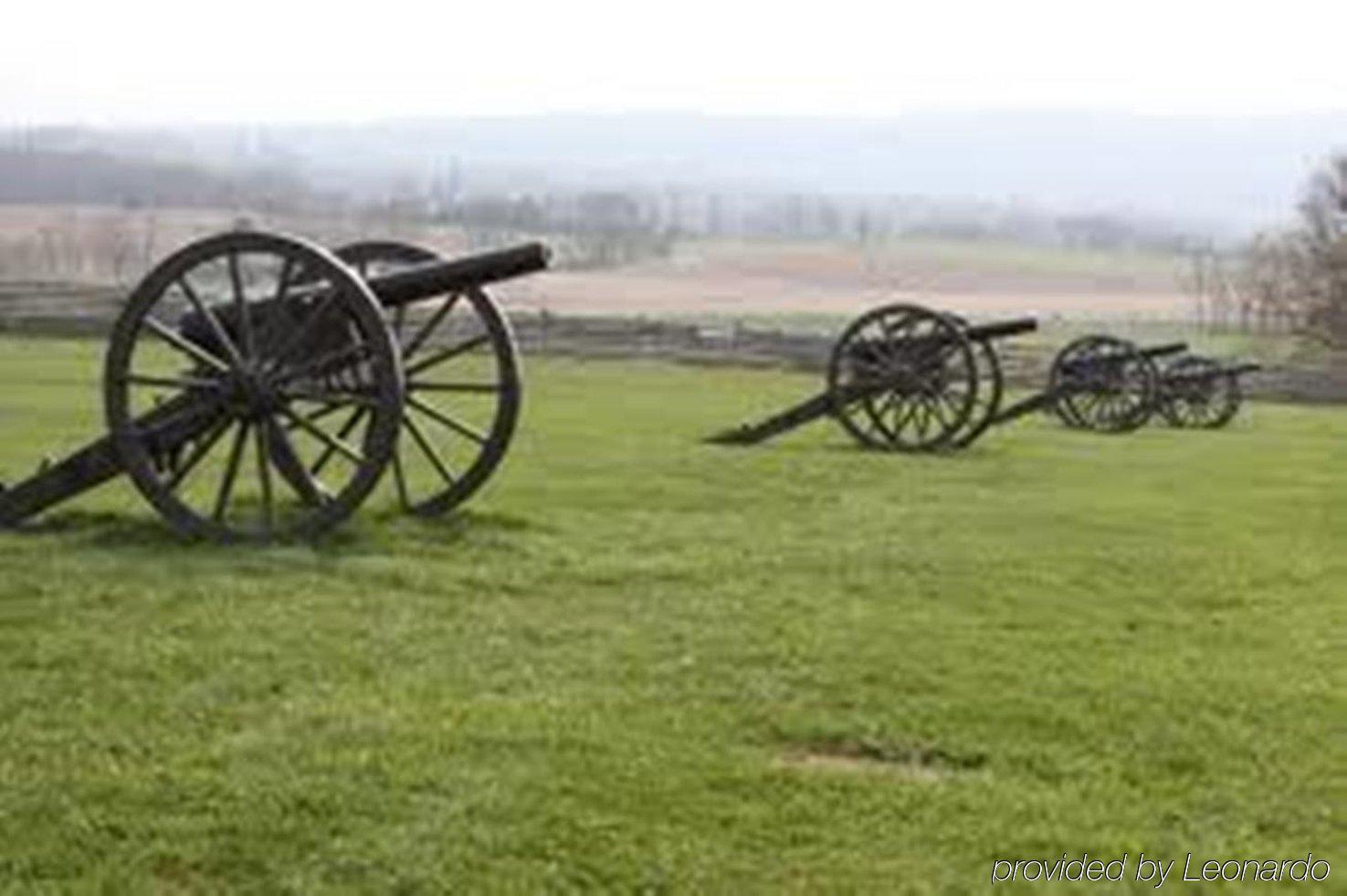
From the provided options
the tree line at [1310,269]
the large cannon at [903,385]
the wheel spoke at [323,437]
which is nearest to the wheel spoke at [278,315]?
the wheel spoke at [323,437]

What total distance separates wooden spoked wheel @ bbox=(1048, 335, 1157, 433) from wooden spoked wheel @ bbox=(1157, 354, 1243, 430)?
0.65 m

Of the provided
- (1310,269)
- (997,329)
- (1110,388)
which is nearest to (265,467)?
(997,329)

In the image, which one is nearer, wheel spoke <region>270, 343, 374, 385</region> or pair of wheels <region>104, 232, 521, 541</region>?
pair of wheels <region>104, 232, 521, 541</region>

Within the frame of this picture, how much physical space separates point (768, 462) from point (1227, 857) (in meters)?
13.7

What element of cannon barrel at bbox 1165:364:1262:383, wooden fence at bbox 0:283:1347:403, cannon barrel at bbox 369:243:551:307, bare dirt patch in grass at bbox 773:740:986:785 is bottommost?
wooden fence at bbox 0:283:1347:403

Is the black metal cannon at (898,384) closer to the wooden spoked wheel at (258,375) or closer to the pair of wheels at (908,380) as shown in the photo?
the pair of wheels at (908,380)

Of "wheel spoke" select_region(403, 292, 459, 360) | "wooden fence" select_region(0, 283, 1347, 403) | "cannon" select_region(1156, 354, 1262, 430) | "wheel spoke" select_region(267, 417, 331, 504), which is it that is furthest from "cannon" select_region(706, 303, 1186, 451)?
"wooden fence" select_region(0, 283, 1347, 403)

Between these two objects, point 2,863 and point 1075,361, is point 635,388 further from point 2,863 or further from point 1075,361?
point 2,863

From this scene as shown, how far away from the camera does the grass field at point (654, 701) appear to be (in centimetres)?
651

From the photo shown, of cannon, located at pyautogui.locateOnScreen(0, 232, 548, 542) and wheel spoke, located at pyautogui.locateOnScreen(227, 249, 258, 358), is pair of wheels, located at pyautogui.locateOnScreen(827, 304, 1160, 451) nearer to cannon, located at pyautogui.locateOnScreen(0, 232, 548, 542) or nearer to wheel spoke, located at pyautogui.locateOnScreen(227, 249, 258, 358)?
cannon, located at pyautogui.locateOnScreen(0, 232, 548, 542)

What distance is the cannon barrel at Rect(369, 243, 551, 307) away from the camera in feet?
41.9

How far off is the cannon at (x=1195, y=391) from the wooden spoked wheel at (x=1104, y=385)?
535 mm

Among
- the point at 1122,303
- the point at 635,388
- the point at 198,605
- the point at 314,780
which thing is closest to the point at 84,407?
the point at 635,388

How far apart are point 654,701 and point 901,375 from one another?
15663mm
